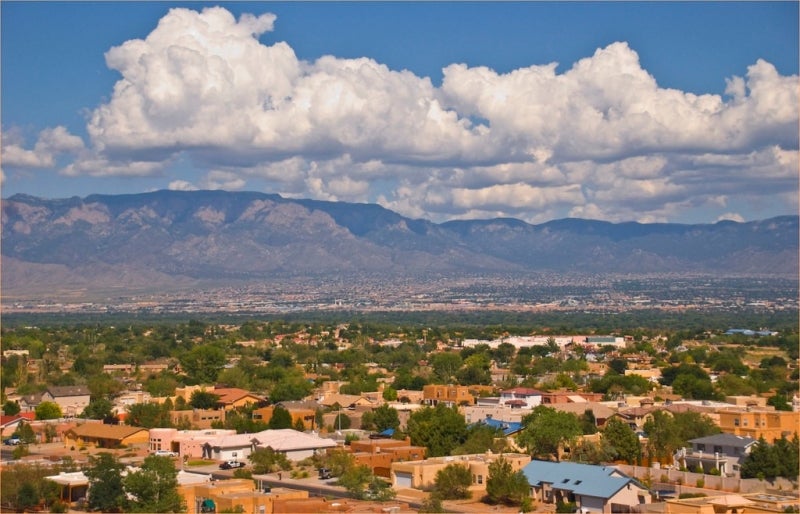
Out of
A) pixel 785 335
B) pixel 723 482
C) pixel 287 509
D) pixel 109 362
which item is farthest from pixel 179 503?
pixel 785 335

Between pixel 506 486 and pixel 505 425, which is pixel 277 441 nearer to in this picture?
pixel 505 425

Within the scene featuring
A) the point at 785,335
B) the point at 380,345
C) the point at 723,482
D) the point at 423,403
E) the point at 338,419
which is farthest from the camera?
the point at 785,335

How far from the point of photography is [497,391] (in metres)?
95.1

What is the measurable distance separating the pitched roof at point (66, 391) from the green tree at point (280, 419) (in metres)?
22.1

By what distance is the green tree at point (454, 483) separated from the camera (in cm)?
5516

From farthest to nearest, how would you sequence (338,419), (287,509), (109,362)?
1. (109,362)
2. (338,419)
3. (287,509)

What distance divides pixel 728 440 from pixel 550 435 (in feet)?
26.8

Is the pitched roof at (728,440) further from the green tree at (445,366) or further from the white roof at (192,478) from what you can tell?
the green tree at (445,366)

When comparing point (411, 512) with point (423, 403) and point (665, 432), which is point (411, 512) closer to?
point (665, 432)

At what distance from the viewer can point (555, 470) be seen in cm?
5525

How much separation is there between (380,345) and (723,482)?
304ft

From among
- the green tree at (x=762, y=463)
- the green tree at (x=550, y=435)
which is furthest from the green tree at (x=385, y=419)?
the green tree at (x=762, y=463)

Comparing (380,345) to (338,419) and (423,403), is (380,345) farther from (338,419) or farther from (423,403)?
(338,419)

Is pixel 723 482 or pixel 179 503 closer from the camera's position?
pixel 179 503
